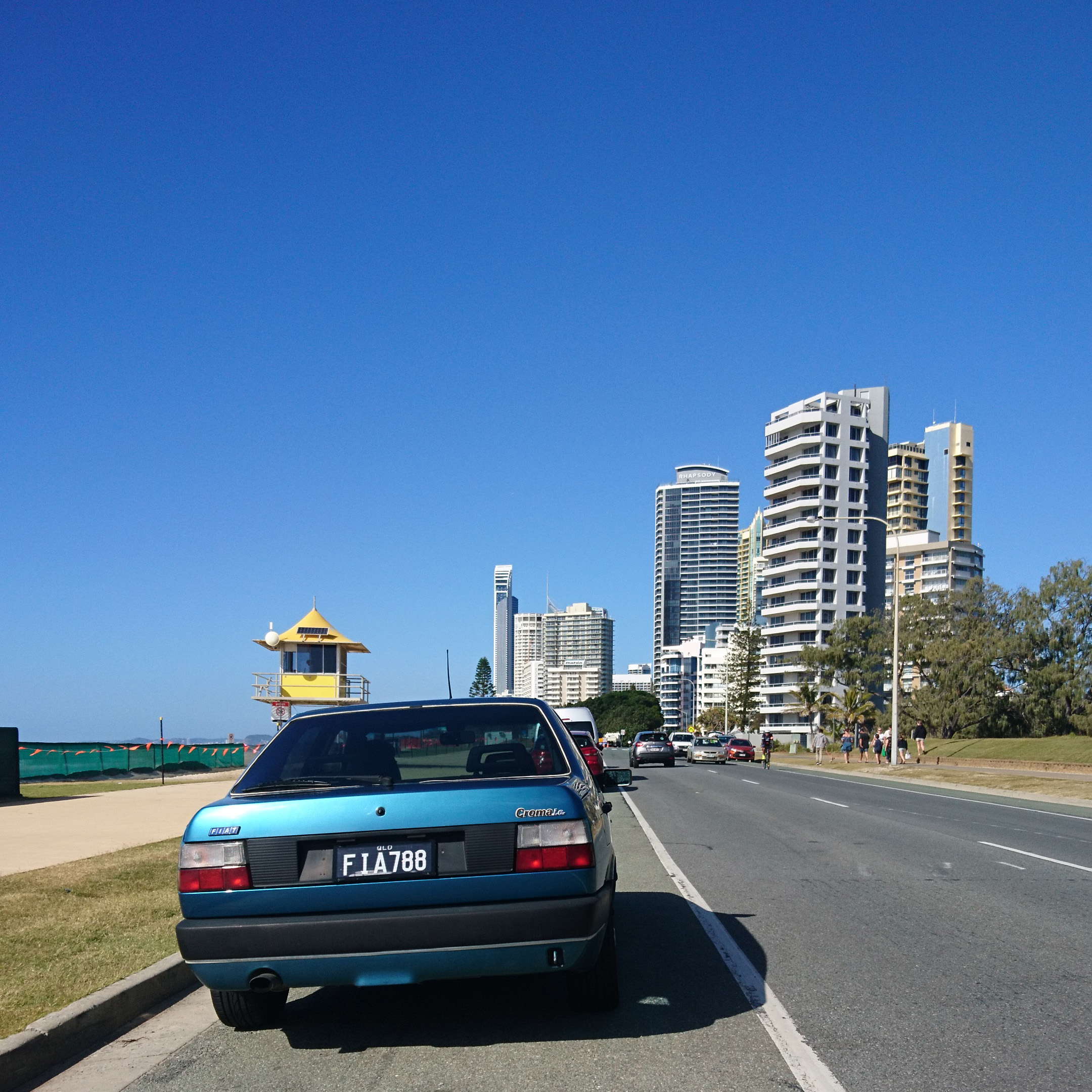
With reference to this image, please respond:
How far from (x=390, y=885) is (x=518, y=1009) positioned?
161 cm

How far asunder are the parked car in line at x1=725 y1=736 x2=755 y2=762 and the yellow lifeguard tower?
961 inches

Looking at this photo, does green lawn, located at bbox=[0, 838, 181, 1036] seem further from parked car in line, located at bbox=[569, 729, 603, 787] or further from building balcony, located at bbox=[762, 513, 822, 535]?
building balcony, located at bbox=[762, 513, 822, 535]

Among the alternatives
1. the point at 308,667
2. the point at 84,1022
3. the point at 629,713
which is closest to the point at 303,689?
the point at 308,667

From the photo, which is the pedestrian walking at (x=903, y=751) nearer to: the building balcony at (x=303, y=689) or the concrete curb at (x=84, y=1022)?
the building balcony at (x=303, y=689)

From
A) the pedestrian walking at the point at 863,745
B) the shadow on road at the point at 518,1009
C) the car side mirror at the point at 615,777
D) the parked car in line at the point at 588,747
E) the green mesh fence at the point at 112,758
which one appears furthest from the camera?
the pedestrian walking at the point at 863,745

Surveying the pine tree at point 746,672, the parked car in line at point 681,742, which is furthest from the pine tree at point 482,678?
the parked car in line at point 681,742

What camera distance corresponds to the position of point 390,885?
191 inches

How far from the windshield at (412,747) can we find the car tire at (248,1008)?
1.04 metres

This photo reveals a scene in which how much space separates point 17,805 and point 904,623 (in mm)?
63239

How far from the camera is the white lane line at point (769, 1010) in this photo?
472 cm

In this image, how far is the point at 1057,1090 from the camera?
14.9 ft

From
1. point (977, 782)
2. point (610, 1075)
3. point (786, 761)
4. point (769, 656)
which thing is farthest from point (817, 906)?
point (769, 656)

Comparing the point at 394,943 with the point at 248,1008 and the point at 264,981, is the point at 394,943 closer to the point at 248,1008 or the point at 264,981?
the point at 264,981

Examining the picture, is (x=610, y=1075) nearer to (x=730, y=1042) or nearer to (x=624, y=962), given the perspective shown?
(x=730, y=1042)
